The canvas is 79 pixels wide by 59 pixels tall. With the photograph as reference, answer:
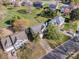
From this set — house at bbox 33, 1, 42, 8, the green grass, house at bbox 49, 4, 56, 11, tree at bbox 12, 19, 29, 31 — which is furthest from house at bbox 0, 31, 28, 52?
house at bbox 33, 1, 42, 8

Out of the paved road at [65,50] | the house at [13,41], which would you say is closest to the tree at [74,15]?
the paved road at [65,50]

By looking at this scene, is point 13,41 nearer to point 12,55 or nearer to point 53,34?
point 12,55

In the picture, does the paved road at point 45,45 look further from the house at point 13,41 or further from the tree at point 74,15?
the tree at point 74,15

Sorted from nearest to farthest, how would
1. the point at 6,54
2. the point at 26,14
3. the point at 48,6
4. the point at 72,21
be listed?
the point at 6,54 → the point at 72,21 → the point at 26,14 → the point at 48,6

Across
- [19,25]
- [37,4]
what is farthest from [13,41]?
[37,4]

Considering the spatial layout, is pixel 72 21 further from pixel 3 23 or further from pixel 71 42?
pixel 3 23

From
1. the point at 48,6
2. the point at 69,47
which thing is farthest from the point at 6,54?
the point at 48,6
